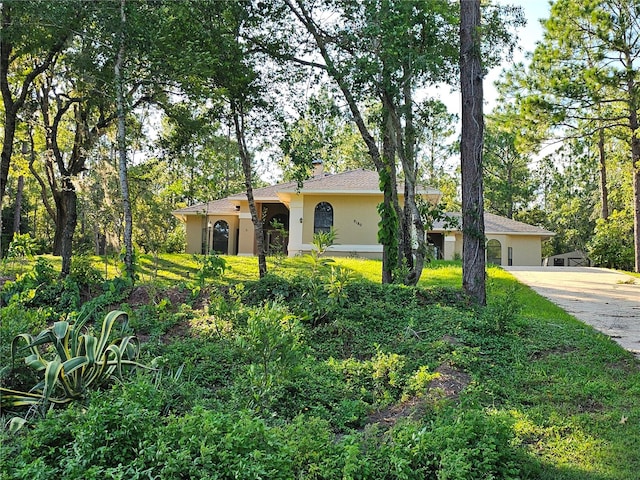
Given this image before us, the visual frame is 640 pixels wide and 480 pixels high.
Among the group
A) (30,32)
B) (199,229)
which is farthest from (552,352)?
(199,229)

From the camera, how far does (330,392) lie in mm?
4098

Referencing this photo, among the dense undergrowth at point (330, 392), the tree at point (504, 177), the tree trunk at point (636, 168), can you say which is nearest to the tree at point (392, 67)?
the dense undergrowth at point (330, 392)

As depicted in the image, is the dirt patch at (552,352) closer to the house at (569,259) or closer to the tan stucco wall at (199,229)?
the tan stucco wall at (199,229)

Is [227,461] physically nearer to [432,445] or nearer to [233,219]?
[432,445]

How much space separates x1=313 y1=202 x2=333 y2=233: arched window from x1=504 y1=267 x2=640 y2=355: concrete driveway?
7.34 meters

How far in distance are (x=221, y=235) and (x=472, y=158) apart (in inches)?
675

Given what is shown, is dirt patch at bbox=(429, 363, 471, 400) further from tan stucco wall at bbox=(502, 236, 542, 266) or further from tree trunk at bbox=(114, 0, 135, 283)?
tan stucco wall at bbox=(502, 236, 542, 266)

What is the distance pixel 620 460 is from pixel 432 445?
133 centimetres

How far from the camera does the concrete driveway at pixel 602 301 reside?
6941mm

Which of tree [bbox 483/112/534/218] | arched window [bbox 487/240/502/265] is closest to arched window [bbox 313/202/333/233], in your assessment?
arched window [bbox 487/240/502/265]

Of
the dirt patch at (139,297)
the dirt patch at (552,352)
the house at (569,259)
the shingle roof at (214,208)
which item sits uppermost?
the shingle roof at (214,208)

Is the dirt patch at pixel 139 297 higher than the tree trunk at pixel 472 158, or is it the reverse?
the tree trunk at pixel 472 158

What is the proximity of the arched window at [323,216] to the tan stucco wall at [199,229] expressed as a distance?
18.4 feet

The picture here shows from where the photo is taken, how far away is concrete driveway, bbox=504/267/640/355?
6941mm
